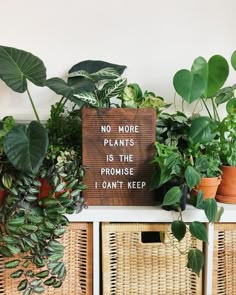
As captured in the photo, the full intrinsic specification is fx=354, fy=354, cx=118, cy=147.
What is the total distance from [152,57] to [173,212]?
2.31 ft

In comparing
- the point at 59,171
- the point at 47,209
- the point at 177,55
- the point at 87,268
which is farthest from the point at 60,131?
the point at 177,55

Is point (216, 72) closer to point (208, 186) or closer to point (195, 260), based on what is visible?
point (208, 186)

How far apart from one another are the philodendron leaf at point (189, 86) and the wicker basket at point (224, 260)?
46 cm

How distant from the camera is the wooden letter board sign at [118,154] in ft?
4.01

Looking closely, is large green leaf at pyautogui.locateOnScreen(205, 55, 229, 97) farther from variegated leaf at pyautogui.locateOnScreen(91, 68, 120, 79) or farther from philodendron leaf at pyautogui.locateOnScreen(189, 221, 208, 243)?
philodendron leaf at pyautogui.locateOnScreen(189, 221, 208, 243)

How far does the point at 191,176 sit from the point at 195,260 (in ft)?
0.90

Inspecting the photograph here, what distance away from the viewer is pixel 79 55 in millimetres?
1546

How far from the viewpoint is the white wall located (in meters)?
1.52

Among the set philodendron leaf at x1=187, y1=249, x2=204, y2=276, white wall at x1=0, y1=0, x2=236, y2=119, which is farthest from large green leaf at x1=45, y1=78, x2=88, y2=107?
philodendron leaf at x1=187, y1=249, x2=204, y2=276

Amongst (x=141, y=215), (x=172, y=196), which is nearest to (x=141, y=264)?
(x=141, y=215)

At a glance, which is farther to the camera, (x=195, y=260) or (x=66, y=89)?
(x=66, y=89)

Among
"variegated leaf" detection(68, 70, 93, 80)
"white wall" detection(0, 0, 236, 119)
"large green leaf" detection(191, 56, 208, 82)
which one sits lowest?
"variegated leaf" detection(68, 70, 93, 80)

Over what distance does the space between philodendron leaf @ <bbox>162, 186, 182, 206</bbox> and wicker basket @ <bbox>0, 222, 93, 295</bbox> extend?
0.29 m

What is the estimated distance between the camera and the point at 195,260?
1.14 m
